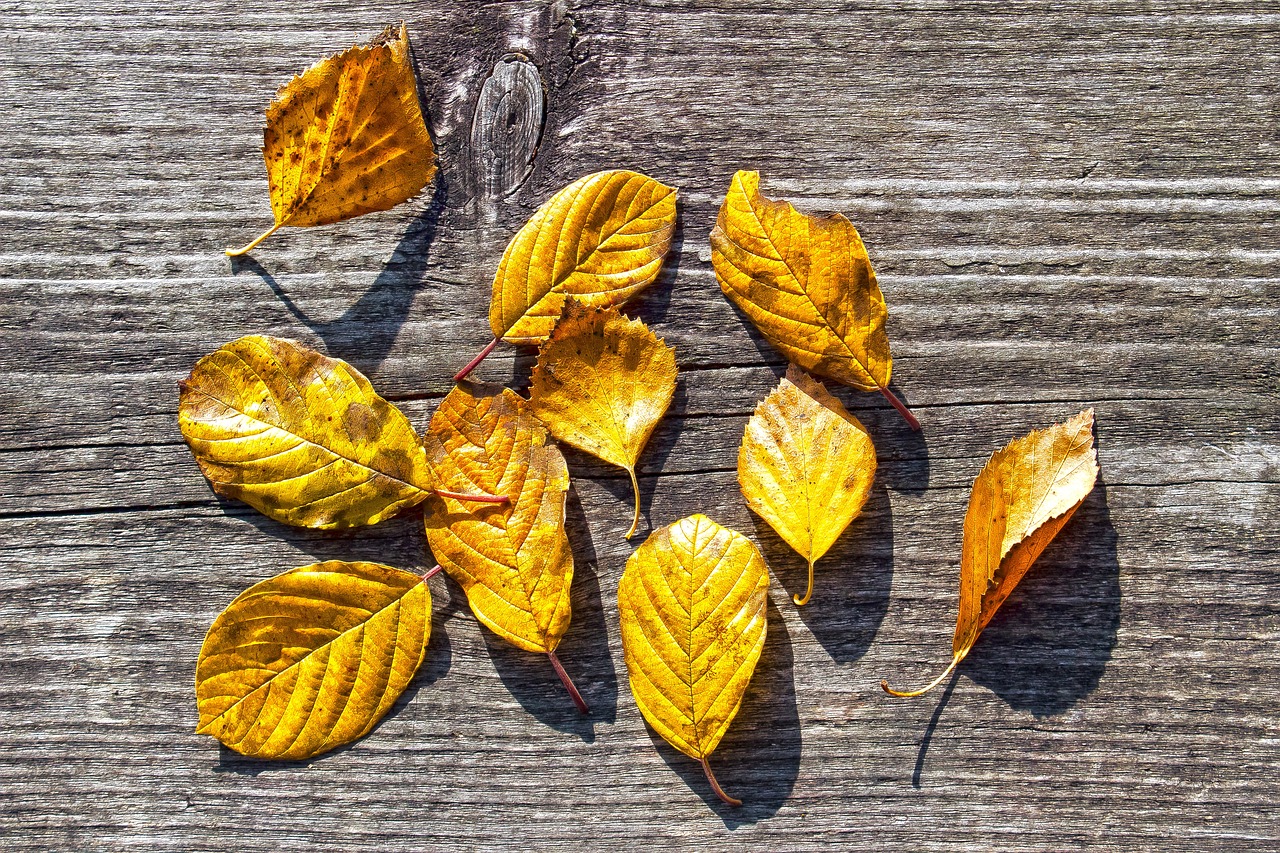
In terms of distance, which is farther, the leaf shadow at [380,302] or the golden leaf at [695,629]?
the leaf shadow at [380,302]

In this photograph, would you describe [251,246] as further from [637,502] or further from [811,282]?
[811,282]

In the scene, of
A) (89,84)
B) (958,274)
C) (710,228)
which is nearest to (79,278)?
(89,84)

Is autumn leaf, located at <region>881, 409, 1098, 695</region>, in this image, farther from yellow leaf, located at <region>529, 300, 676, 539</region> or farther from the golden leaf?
yellow leaf, located at <region>529, 300, 676, 539</region>

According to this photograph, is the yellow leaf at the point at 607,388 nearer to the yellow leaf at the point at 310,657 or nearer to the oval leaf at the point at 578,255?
the oval leaf at the point at 578,255

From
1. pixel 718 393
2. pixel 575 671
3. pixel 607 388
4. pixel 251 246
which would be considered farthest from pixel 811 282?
pixel 251 246

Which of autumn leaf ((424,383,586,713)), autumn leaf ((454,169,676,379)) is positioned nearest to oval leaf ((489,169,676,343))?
autumn leaf ((454,169,676,379))

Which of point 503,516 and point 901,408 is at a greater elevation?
point 901,408

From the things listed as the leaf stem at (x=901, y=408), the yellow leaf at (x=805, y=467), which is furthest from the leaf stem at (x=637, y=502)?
the leaf stem at (x=901, y=408)
